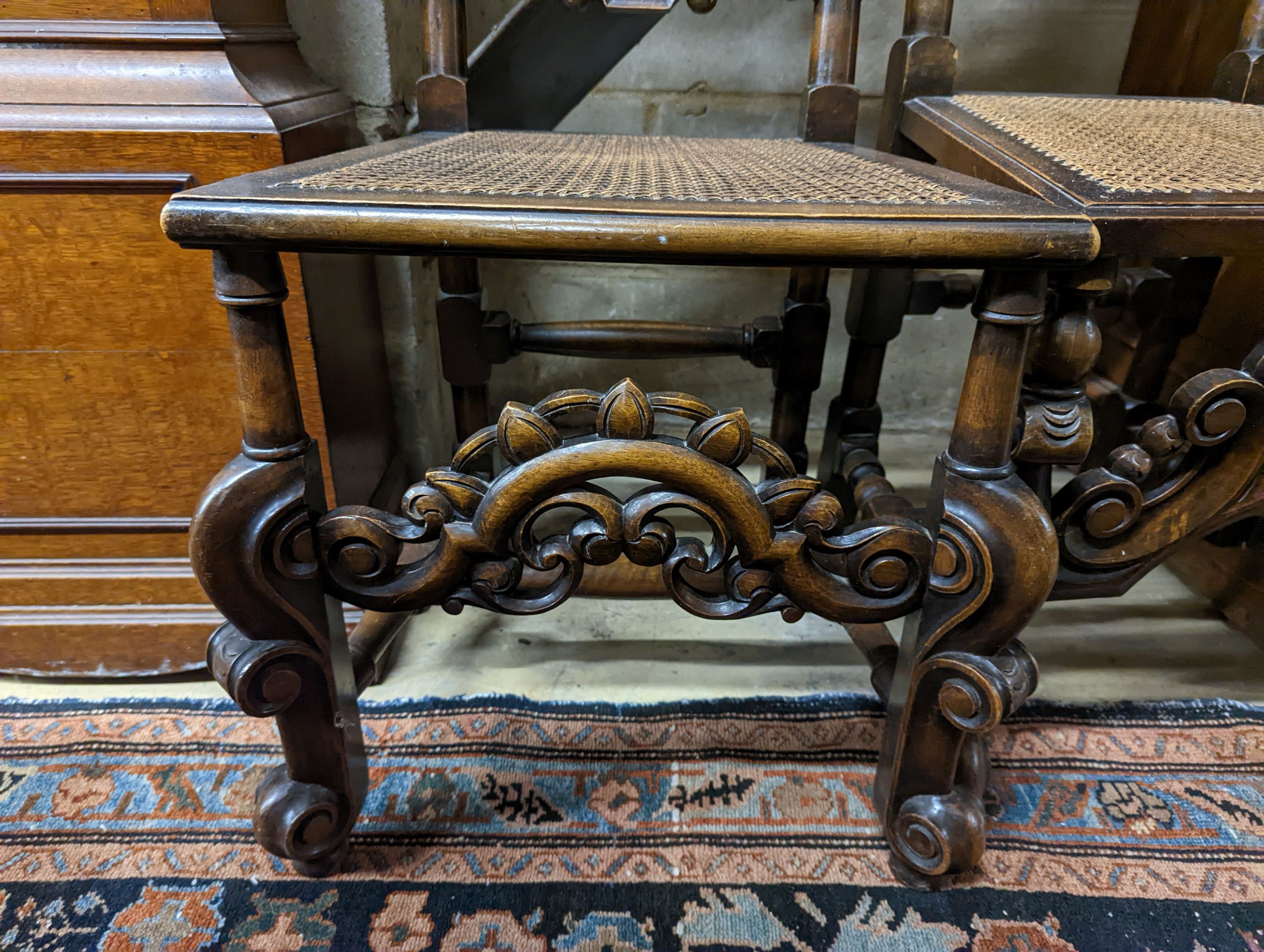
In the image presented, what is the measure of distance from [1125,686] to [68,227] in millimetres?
1395

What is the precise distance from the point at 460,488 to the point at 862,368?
722 mm

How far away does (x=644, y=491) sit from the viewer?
0.65 metres

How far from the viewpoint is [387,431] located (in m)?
1.29

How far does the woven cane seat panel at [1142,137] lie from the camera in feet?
2.12

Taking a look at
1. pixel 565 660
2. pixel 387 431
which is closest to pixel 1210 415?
pixel 565 660

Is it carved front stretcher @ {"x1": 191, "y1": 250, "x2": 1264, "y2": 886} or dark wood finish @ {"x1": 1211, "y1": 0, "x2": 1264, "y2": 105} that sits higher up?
dark wood finish @ {"x1": 1211, "y1": 0, "x2": 1264, "y2": 105}

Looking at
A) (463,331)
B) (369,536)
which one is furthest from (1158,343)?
(369,536)

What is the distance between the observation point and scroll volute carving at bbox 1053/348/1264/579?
70 centimetres

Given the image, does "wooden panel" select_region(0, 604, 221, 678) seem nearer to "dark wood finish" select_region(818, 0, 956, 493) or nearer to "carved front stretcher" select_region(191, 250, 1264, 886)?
"carved front stretcher" select_region(191, 250, 1264, 886)

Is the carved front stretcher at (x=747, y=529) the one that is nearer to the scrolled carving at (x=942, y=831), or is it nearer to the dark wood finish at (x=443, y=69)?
the scrolled carving at (x=942, y=831)

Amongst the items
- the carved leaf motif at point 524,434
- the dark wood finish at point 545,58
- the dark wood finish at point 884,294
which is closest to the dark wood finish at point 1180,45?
the dark wood finish at point 884,294

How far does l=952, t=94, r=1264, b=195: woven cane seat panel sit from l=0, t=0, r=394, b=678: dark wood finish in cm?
77

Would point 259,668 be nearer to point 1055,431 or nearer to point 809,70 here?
point 1055,431

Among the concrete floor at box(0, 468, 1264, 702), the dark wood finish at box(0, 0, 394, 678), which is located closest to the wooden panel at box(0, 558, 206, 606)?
the dark wood finish at box(0, 0, 394, 678)
